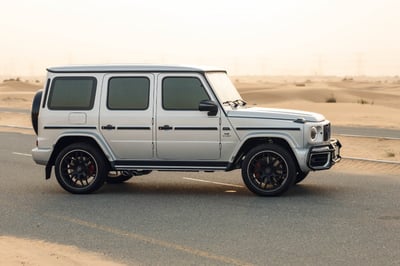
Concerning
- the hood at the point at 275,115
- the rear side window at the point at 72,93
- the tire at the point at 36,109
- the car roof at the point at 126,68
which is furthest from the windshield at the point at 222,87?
the tire at the point at 36,109

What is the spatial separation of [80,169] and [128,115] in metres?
1.24

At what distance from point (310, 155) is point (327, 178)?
119 inches

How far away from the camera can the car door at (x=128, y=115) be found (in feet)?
41.4

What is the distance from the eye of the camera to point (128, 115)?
1266 centimetres

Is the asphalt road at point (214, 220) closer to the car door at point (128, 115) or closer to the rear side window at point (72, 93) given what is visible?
the car door at point (128, 115)

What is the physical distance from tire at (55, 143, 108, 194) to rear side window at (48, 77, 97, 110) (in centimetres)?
Result: 65

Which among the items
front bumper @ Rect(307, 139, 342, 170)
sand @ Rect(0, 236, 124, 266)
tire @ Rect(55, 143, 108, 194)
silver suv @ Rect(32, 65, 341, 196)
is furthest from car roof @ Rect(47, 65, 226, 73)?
sand @ Rect(0, 236, 124, 266)

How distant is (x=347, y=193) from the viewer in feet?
42.3

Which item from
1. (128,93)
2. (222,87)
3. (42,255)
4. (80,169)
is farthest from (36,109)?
(42,255)

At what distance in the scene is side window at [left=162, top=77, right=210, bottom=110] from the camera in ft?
41.0

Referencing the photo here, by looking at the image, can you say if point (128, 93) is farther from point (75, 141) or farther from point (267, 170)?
point (267, 170)

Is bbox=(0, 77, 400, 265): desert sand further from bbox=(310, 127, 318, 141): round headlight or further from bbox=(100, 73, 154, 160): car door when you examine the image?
bbox=(310, 127, 318, 141): round headlight

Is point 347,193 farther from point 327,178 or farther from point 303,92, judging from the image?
point 303,92

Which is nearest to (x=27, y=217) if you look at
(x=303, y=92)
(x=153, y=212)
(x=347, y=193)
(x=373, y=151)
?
(x=153, y=212)
